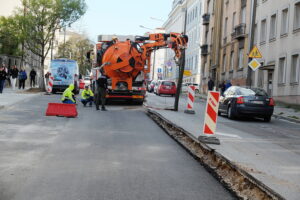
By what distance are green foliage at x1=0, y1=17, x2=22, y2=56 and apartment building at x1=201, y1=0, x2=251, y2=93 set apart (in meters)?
18.2

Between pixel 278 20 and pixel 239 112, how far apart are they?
612 inches

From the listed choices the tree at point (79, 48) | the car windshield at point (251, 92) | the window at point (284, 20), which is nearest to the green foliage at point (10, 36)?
the window at point (284, 20)

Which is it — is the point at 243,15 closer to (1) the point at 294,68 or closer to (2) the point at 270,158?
(1) the point at 294,68

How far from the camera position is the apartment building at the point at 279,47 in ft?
96.4

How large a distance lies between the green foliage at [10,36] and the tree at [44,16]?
0.75 m

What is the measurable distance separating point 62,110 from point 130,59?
24.4 feet

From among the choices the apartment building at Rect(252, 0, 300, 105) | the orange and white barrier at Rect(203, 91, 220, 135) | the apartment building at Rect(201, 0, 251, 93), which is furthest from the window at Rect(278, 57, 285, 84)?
the orange and white barrier at Rect(203, 91, 220, 135)

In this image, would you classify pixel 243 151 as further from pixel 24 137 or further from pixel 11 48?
pixel 11 48

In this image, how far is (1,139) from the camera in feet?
32.7

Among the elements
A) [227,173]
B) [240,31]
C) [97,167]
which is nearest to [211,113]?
[227,173]

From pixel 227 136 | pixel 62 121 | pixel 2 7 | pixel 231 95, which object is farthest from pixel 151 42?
pixel 2 7

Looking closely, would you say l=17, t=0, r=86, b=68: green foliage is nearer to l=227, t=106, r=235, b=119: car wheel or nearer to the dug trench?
l=227, t=106, r=235, b=119: car wheel

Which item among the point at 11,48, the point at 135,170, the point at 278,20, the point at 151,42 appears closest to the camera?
the point at 135,170

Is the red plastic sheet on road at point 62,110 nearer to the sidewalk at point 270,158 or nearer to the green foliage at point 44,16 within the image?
the sidewalk at point 270,158
